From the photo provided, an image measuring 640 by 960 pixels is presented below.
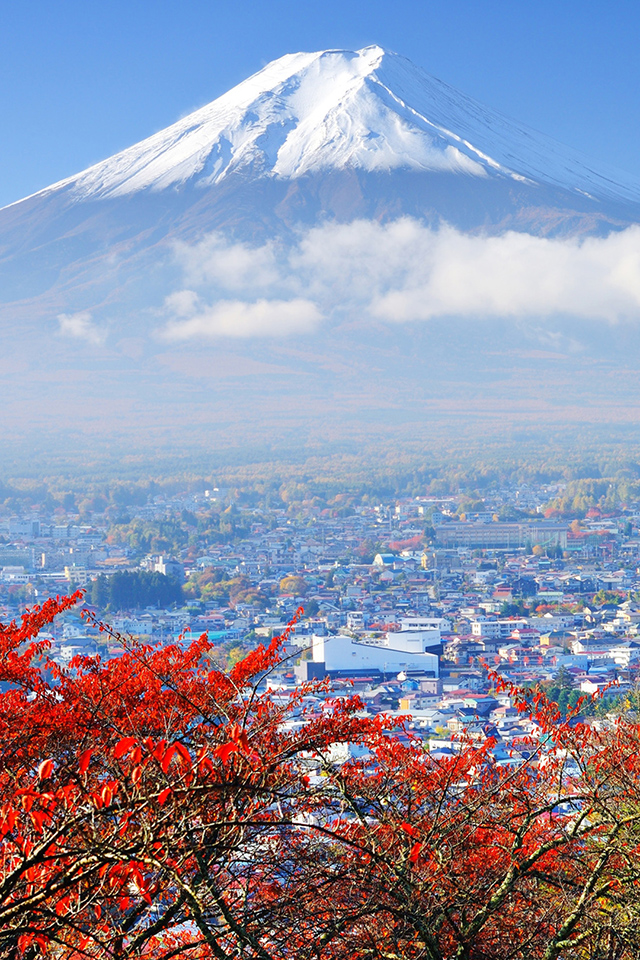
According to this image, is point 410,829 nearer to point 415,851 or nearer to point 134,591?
point 415,851

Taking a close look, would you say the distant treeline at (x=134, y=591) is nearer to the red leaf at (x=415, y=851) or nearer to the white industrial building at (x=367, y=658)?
the white industrial building at (x=367, y=658)

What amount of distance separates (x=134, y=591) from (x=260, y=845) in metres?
32.0

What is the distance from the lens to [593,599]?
37.5 meters

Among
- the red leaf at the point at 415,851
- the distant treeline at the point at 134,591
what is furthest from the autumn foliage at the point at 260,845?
the distant treeline at the point at 134,591

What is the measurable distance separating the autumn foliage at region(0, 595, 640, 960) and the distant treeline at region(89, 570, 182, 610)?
30.1 m

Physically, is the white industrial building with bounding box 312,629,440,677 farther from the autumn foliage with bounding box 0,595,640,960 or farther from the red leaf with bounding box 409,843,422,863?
the red leaf with bounding box 409,843,422,863

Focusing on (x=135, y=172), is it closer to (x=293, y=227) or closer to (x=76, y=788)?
(x=293, y=227)

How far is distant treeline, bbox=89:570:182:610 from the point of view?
115 ft

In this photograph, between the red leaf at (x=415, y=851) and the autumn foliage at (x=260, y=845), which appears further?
the red leaf at (x=415, y=851)

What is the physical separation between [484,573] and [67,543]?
2259 centimetres

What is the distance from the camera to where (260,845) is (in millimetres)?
4098

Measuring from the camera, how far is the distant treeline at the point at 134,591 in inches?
1378

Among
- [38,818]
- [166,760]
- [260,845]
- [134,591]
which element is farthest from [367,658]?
[166,760]

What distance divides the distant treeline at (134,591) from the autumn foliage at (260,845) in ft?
98.6
